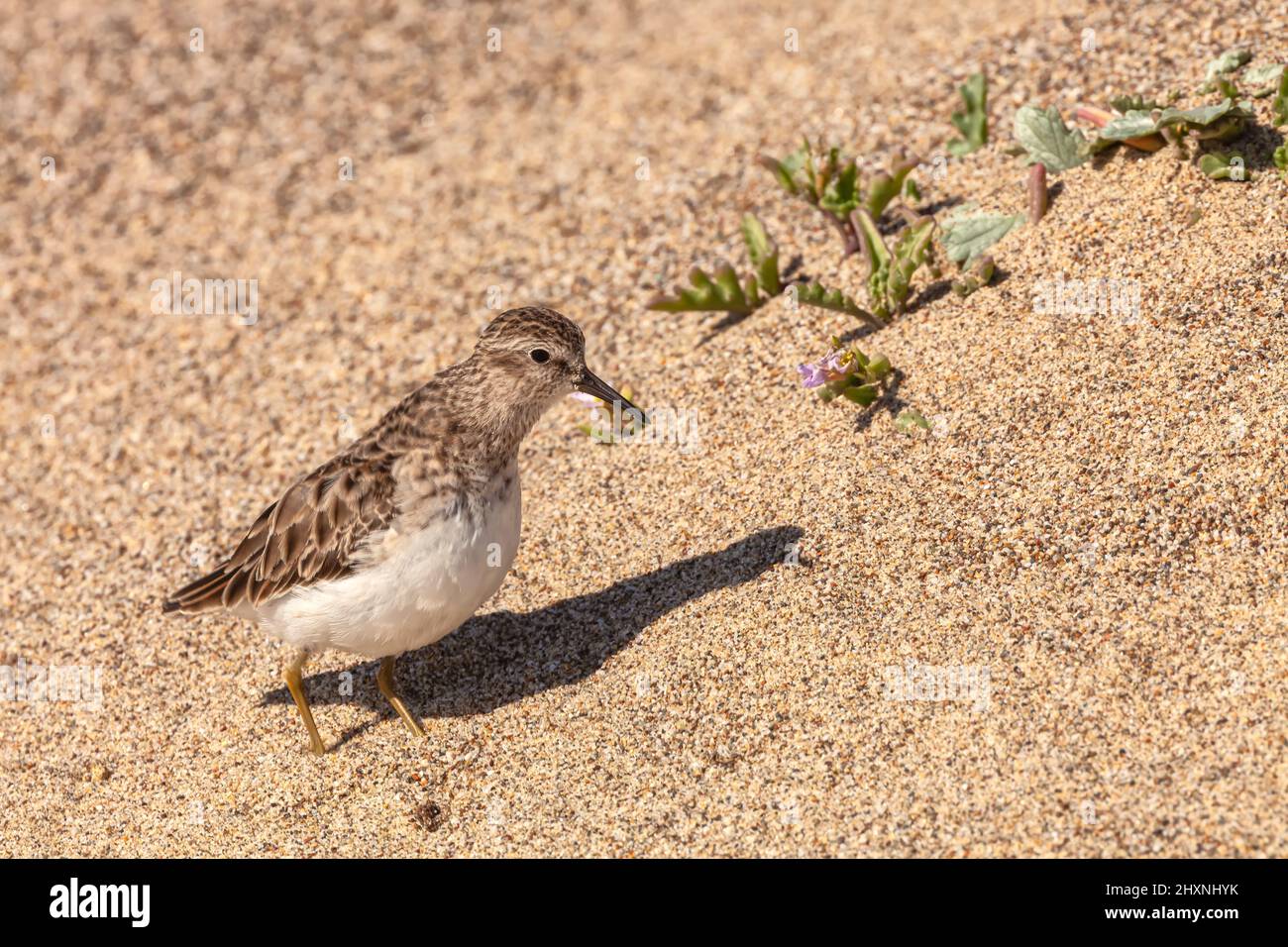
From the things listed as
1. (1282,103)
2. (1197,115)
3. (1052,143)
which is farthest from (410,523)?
(1282,103)

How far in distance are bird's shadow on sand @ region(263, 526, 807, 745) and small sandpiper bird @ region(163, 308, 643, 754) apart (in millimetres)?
249

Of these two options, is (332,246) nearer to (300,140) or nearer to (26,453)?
(300,140)

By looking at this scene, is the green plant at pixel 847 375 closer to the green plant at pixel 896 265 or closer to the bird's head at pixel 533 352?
the green plant at pixel 896 265

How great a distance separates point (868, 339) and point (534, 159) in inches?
141

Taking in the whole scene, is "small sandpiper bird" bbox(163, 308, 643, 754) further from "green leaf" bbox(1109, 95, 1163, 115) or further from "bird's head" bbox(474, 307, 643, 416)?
"green leaf" bbox(1109, 95, 1163, 115)

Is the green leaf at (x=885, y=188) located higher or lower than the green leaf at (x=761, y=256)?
higher

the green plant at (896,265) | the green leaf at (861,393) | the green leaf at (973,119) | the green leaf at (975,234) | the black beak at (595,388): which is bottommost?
the green leaf at (861,393)

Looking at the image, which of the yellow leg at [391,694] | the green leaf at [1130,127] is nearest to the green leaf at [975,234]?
the green leaf at [1130,127]

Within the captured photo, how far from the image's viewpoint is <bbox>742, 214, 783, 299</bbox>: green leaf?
24.1ft

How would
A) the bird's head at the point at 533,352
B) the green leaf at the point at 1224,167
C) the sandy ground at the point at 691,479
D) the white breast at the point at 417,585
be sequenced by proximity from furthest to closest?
the green leaf at the point at 1224,167 → the bird's head at the point at 533,352 → the white breast at the point at 417,585 → the sandy ground at the point at 691,479

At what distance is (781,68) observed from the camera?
9711 millimetres

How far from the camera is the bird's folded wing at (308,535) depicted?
566 centimetres

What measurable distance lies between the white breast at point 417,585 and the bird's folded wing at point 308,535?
10 centimetres

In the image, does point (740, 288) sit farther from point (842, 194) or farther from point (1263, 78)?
point (1263, 78)
